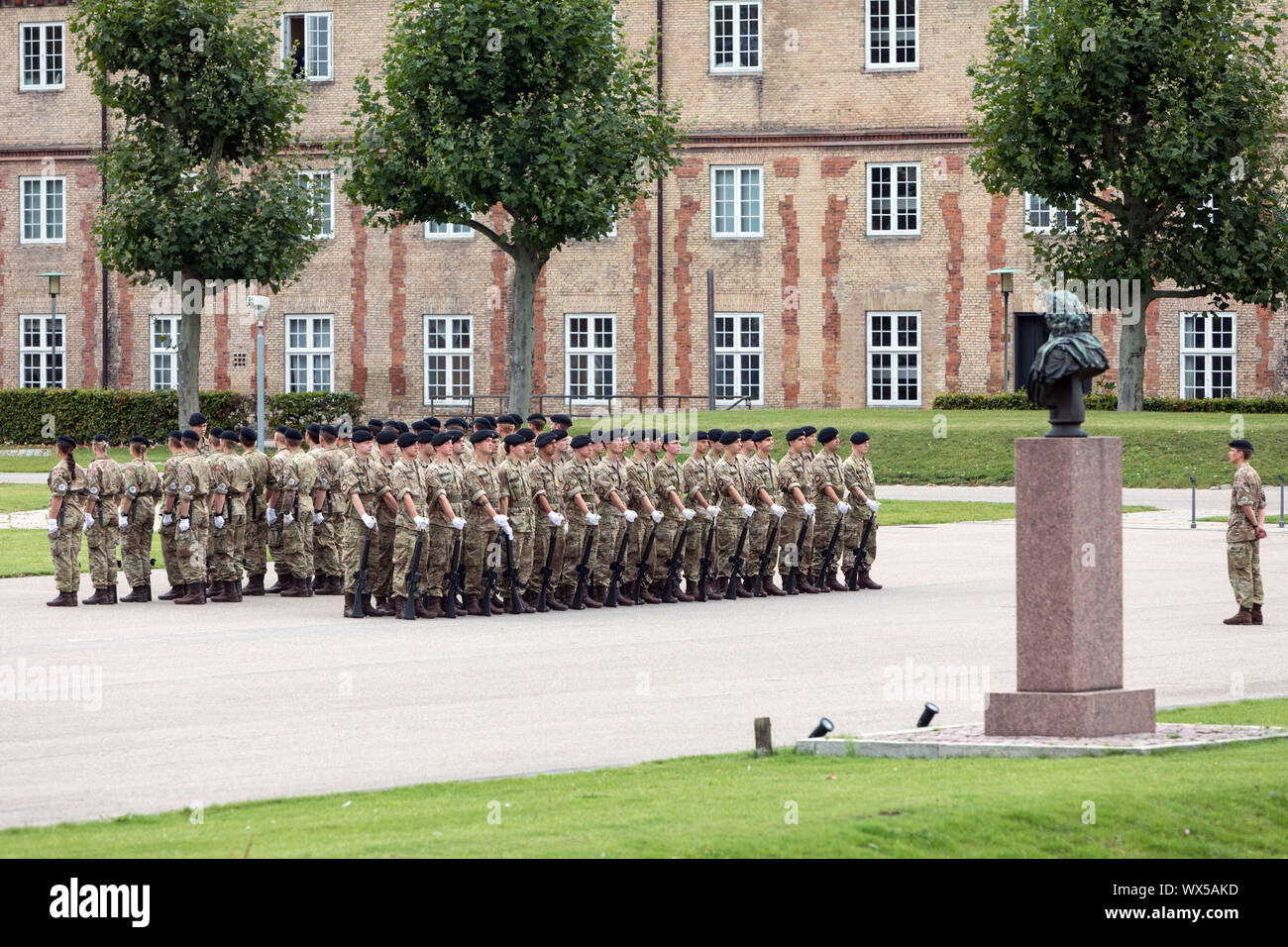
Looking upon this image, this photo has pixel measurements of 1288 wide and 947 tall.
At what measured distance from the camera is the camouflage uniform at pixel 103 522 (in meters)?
21.3

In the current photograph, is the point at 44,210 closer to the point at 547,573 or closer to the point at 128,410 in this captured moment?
the point at 128,410

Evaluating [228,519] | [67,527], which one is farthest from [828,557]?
[67,527]

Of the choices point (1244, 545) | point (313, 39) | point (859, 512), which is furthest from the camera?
point (313, 39)

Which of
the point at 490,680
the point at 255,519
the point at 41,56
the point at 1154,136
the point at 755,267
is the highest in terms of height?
the point at 41,56

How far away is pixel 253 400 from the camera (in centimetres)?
5041

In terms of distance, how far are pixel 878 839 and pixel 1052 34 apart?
34455 millimetres

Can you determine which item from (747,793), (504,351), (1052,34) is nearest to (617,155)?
(1052,34)

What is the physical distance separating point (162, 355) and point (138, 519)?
103 ft

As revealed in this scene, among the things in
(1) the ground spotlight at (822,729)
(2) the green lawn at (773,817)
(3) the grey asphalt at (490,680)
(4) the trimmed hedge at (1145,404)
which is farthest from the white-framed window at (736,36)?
(2) the green lawn at (773,817)

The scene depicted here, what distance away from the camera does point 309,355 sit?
51844mm

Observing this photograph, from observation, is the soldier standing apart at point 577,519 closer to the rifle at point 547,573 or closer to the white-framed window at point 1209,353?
A: the rifle at point 547,573

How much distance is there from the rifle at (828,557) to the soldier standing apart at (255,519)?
253 inches

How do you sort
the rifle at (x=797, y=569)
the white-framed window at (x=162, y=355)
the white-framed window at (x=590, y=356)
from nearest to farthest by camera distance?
the rifle at (x=797, y=569)
the white-framed window at (x=590, y=356)
the white-framed window at (x=162, y=355)

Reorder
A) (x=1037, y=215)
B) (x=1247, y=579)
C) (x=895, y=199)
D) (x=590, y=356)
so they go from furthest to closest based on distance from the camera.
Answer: (x=590, y=356)
(x=895, y=199)
(x=1037, y=215)
(x=1247, y=579)
